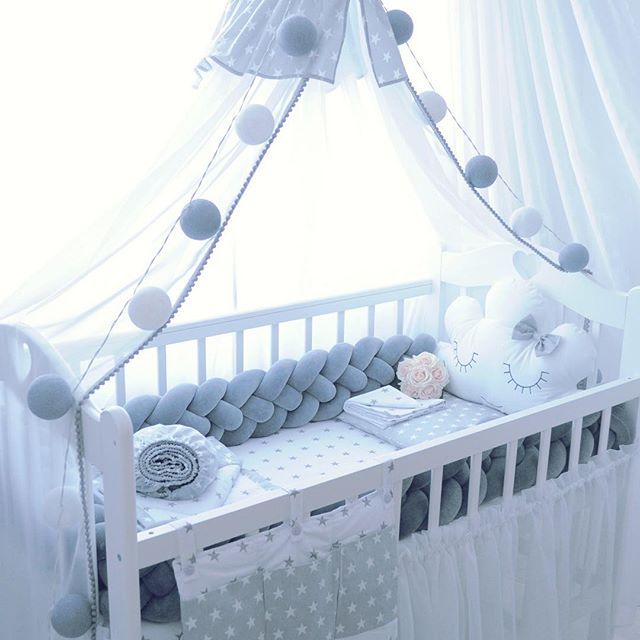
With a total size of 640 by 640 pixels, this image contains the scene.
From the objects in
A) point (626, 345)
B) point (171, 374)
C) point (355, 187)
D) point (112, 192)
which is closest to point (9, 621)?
point (171, 374)

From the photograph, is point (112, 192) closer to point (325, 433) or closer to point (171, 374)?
point (171, 374)

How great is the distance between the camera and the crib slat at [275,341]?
2541mm

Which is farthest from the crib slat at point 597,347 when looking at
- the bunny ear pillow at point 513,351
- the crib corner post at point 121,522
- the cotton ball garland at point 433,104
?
the crib corner post at point 121,522

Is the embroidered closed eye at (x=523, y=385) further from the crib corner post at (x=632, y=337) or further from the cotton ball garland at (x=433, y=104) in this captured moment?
the cotton ball garland at (x=433, y=104)

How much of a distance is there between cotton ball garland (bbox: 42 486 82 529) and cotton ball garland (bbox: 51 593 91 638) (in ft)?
0.43

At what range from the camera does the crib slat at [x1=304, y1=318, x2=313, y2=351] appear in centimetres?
263

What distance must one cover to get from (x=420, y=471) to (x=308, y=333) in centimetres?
89

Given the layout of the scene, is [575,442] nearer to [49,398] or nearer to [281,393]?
[281,393]

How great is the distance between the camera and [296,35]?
1.67m

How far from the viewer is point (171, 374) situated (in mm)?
2412

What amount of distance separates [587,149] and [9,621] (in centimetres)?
177

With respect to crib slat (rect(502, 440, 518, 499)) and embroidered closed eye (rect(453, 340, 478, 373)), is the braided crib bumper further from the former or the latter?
crib slat (rect(502, 440, 518, 499))

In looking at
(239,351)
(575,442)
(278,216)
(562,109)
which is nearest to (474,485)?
(575,442)

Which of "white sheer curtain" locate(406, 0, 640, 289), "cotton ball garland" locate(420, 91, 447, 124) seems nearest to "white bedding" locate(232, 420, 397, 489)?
"white sheer curtain" locate(406, 0, 640, 289)
